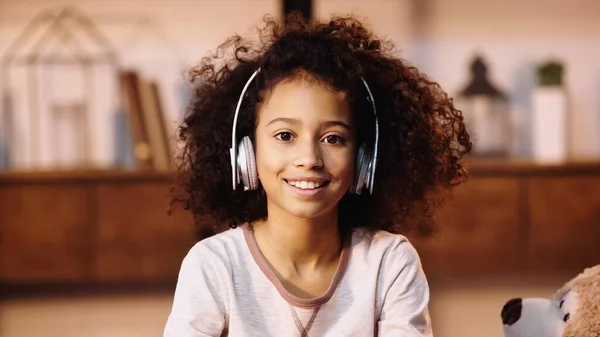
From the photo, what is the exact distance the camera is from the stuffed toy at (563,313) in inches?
55.5

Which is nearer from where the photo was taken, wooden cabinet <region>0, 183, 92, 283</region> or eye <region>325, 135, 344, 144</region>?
eye <region>325, 135, 344, 144</region>

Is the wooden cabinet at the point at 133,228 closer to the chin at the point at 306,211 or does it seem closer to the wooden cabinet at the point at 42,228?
the wooden cabinet at the point at 42,228

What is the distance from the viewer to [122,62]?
3693 mm

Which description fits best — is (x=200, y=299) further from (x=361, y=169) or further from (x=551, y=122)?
(x=551, y=122)

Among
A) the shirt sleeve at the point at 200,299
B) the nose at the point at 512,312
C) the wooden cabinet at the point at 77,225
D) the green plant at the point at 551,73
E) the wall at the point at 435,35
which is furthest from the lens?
the wall at the point at 435,35

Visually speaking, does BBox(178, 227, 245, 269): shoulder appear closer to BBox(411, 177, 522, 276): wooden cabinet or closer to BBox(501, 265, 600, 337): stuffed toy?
BBox(501, 265, 600, 337): stuffed toy

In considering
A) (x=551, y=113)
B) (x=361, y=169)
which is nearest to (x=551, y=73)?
(x=551, y=113)

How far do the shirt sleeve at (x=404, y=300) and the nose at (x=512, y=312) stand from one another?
0.17 m

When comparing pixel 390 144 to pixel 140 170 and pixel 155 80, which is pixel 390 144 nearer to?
pixel 140 170

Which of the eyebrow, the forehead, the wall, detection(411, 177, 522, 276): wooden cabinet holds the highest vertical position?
the wall

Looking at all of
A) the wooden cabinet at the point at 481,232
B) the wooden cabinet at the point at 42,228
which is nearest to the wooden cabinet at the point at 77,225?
the wooden cabinet at the point at 42,228

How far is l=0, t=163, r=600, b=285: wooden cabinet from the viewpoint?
3.34 meters

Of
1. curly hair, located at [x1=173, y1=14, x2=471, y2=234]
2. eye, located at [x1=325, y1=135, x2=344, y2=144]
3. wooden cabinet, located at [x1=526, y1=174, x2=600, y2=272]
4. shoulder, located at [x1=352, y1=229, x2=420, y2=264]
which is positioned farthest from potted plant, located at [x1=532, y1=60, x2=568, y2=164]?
eye, located at [x1=325, y1=135, x2=344, y2=144]

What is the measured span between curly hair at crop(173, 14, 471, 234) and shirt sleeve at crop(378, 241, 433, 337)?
0.38 feet
